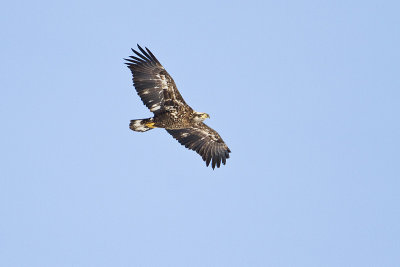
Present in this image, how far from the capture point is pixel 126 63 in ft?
79.7

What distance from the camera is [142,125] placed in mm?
24625

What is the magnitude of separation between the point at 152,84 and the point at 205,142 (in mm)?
3742

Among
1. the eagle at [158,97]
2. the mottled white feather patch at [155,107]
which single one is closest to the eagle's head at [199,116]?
the eagle at [158,97]

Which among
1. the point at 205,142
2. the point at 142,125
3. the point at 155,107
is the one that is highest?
the point at 205,142

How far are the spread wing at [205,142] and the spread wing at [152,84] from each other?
2.09 meters

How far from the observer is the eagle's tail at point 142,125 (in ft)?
80.4

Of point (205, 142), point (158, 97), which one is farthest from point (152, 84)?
point (205, 142)

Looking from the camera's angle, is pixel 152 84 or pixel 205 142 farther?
pixel 205 142

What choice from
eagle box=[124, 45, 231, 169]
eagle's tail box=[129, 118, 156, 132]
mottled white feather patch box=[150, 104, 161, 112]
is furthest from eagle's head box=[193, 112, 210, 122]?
eagle's tail box=[129, 118, 156, 132]

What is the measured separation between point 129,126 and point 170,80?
2298mm

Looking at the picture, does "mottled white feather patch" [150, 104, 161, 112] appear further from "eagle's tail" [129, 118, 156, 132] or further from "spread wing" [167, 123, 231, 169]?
"spread wing" [167, 123, 231, 169]

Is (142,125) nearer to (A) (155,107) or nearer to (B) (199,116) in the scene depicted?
(A) (155,107)

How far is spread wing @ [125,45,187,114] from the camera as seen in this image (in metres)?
24.2

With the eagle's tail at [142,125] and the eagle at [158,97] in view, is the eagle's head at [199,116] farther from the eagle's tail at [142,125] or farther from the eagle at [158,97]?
the eagle's tail at [142,125]
